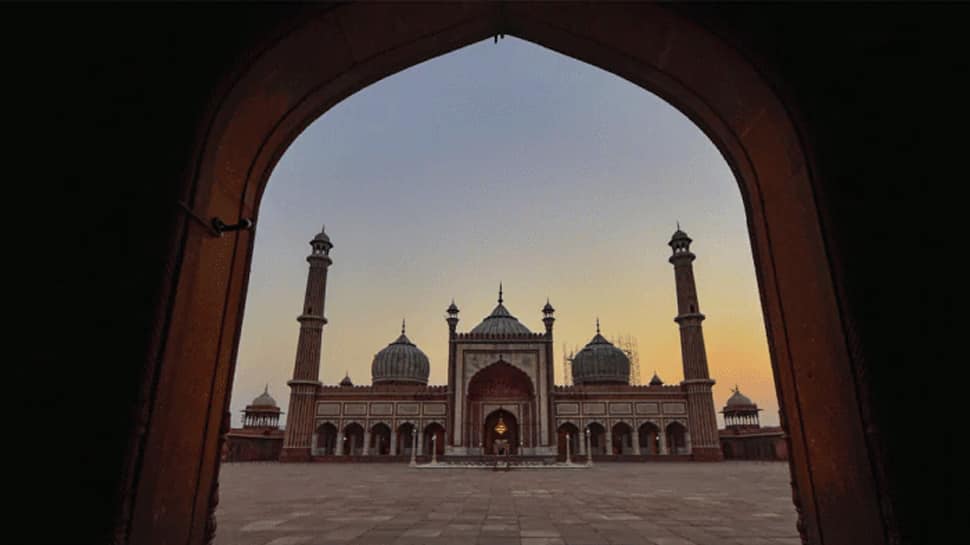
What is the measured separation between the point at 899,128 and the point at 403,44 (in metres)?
2.40

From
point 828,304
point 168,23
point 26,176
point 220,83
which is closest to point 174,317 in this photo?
point 26,176

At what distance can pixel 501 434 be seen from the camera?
108 ft

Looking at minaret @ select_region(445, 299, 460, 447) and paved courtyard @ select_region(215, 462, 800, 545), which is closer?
paved courtyard @ select_region(215, 462, 800, 545)

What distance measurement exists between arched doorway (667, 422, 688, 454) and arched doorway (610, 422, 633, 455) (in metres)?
2.42

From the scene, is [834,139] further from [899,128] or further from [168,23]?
[168,23]

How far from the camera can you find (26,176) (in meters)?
1.98

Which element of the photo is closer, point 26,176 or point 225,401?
point 26,176

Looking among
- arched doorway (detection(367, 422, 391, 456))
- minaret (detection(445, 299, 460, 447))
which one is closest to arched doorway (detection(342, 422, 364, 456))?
arched doorway (detection(367, 422, 391, 456))

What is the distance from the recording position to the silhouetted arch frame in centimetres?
206

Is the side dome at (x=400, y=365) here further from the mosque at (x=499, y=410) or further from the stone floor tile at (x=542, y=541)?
the stone floor tile at (x=542, y=541)

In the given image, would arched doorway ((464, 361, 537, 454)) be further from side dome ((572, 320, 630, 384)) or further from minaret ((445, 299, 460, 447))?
side dome ((572, 320, 630, 384))

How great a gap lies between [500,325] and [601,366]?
8.41 m

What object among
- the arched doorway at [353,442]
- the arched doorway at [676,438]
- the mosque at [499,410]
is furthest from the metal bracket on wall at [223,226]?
the arched doorway at [676,438]

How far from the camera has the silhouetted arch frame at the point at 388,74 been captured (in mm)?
2057
